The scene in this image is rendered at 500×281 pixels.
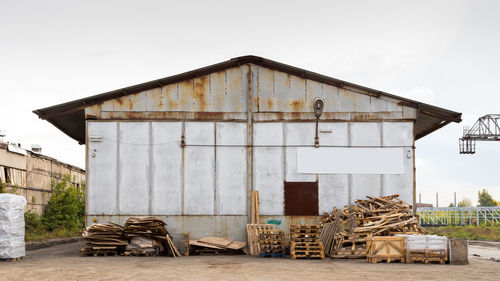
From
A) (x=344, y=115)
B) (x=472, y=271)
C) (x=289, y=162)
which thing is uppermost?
(x=344, y=115)

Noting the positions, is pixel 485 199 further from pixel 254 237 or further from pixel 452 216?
pixel 254 237

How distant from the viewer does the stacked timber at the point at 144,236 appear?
1823 centimetres

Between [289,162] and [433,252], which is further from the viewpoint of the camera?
[289,162]

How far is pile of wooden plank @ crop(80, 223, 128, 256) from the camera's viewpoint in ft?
59.7

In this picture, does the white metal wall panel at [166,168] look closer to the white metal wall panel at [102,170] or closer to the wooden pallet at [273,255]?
the white metal wall panel at [102,170]

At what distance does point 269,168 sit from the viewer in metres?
A: 20.1

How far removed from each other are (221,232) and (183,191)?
209cm

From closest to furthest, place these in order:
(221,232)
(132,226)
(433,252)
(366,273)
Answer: (366,273), (433,252), (132,226), (221,232)

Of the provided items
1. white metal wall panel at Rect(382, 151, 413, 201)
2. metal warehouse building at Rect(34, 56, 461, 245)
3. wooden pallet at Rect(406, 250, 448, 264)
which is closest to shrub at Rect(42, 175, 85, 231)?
metal warehouse building at Rect(34, 56, 461, 245)

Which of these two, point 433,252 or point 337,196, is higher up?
point 337,196

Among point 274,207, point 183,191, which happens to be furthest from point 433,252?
point 183,191

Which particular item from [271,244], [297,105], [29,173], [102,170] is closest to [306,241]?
[271,244]

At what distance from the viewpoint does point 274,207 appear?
1991 centimetres

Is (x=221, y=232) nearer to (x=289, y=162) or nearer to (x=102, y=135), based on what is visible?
(x=289, y=162)
